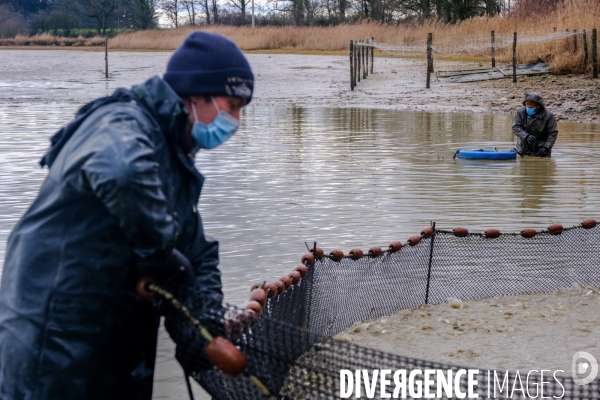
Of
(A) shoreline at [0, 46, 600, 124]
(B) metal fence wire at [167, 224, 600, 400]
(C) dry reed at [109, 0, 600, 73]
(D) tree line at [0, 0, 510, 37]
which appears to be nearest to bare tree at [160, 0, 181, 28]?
(D) tree line at [0, 0, 510, 37]

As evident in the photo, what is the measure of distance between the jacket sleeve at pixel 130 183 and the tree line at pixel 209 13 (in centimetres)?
5125

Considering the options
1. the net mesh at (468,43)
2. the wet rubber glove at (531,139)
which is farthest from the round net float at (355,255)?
the net mesh at (468,43)

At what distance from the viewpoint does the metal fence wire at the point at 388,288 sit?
3.34 meters

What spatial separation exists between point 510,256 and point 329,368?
3.97 metres

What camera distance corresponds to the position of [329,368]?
3506mm

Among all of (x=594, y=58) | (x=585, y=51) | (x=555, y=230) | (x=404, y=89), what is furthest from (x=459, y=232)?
(x=404, y=89)

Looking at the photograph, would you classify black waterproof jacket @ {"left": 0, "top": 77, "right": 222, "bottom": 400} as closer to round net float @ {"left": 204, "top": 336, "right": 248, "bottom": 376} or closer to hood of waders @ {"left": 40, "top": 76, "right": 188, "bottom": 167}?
hood of waders @ {"left": 40, "top": 76, "right": 188, "bottom": 167}

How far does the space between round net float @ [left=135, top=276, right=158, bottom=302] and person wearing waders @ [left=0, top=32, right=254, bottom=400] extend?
0.07 ft

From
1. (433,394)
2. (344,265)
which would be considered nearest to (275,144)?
(344,265)

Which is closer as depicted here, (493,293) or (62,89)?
(493,293)

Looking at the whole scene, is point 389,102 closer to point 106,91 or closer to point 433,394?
point 106,91

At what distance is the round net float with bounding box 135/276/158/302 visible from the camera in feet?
8.95

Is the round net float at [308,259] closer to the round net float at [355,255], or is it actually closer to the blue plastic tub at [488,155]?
the round net float at [355,255]

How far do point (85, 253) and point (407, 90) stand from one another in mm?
29634
